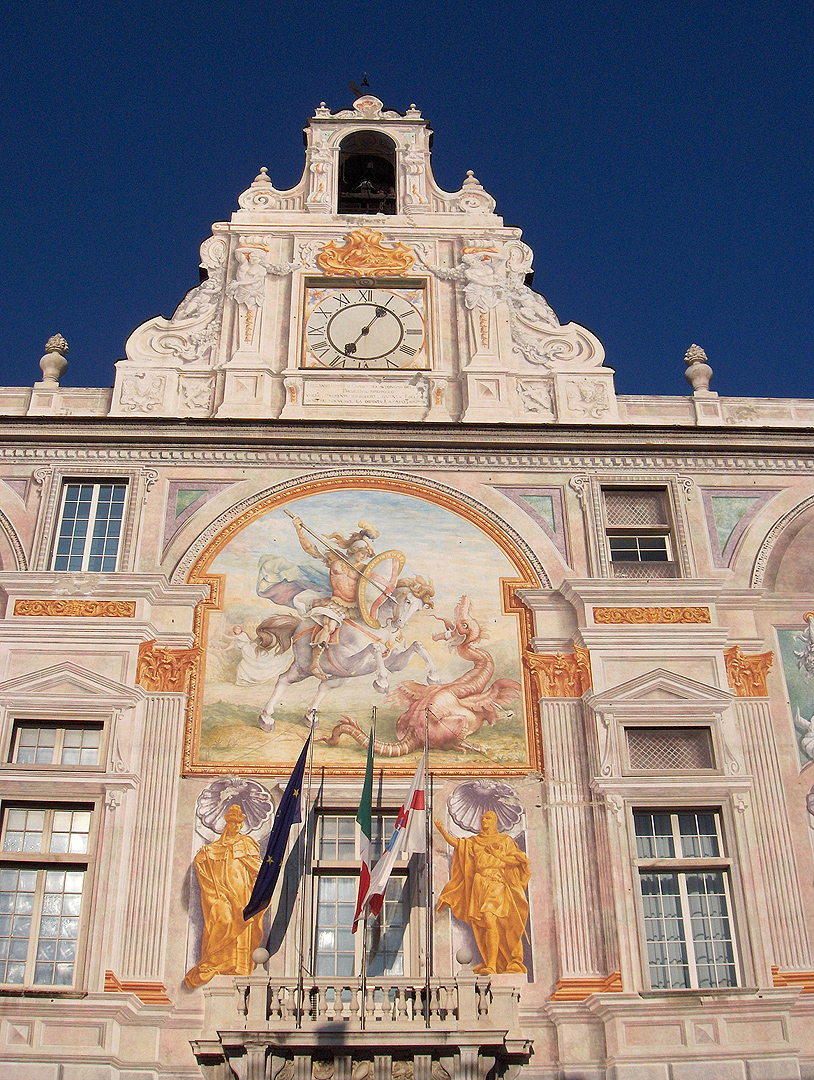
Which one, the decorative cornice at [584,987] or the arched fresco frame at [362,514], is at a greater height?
the arched fresco frame at [362,514]

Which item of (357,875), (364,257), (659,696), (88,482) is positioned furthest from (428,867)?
(364,257)

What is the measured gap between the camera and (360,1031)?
16.3 metres

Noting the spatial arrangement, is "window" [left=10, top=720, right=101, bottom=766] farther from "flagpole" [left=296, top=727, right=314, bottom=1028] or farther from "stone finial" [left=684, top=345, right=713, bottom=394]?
"stone finial" [left=684, top=345, right=713, bottom=394]

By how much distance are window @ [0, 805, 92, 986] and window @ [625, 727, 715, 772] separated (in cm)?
786

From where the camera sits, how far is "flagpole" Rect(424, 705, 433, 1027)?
55.4 ft

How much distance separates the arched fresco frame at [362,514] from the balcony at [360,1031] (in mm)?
3503

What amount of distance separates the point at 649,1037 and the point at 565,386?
10.9 meters

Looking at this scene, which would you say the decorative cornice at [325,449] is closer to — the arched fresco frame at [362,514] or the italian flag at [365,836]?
the arched fresco frame at [362,514]

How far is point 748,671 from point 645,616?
1.73 m

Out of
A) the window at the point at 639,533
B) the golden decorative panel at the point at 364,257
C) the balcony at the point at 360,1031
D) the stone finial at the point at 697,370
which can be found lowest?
the balcony at the point at 360,1031

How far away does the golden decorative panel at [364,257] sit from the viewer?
25.1 metres

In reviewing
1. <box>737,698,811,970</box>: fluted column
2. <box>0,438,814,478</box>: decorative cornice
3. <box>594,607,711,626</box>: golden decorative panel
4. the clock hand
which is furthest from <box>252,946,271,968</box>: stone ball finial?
the clock hand

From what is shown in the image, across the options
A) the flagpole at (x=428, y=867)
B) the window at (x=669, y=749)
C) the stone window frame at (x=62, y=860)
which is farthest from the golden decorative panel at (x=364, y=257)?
the stone window frame at (x=62, y=860)

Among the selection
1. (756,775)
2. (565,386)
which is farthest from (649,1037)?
(565,386)
